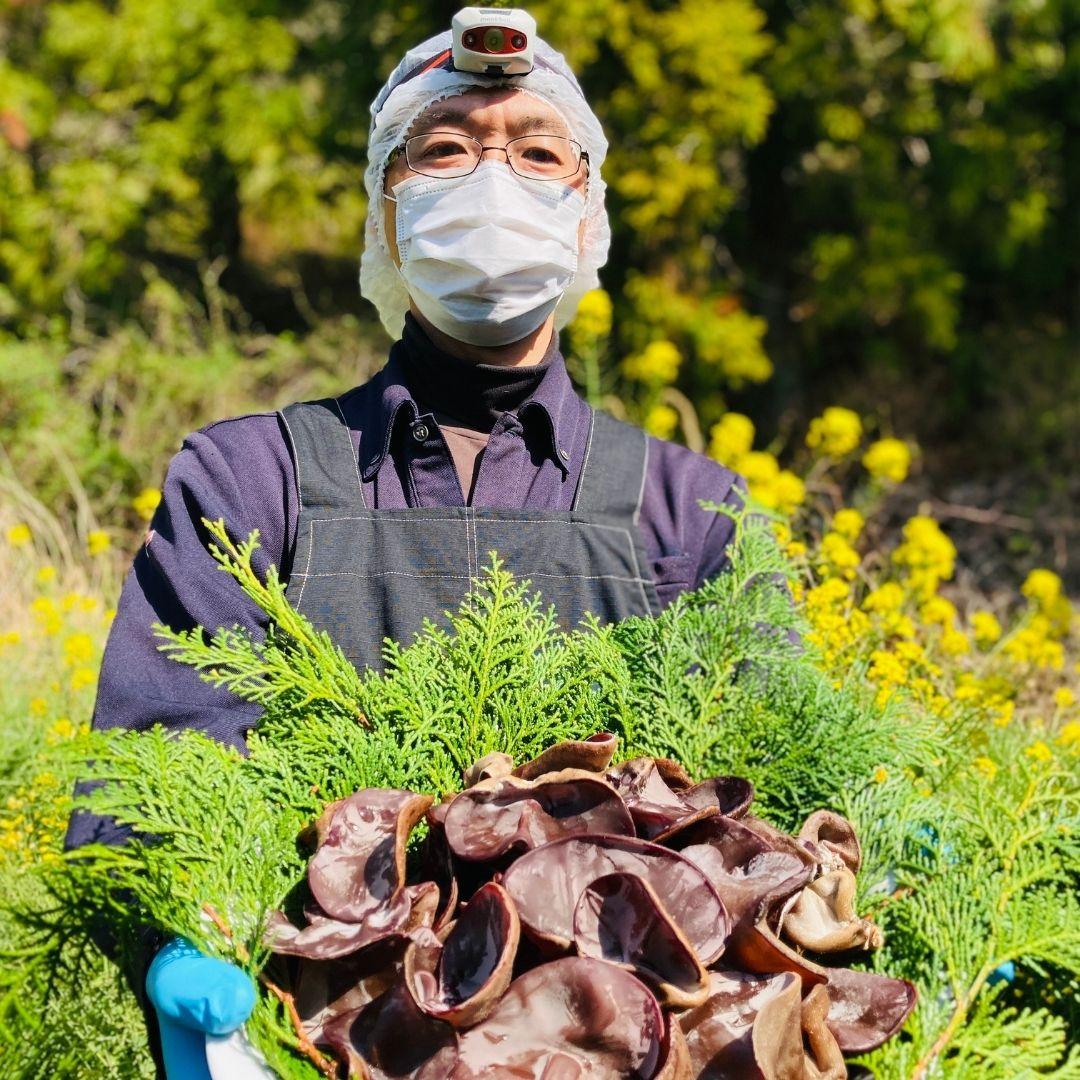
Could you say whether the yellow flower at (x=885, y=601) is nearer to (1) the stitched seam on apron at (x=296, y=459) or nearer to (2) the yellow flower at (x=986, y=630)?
(2) the yellow flower at (x=986, y=630)

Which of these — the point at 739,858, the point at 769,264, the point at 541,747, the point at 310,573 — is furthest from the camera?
the point at 769,264

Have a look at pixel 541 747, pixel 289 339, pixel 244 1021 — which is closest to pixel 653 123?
pixel 289 339

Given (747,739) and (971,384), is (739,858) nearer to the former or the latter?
(747,739)

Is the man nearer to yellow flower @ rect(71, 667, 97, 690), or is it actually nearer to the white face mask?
the white face mask

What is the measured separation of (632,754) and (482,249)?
1.03 m

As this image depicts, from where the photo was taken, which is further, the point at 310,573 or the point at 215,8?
the point at 215,8

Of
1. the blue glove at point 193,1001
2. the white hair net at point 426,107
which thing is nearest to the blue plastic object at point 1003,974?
the blue glove at point 193,1001

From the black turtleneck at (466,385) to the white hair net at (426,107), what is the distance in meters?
0.33

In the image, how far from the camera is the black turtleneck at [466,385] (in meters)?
2.08

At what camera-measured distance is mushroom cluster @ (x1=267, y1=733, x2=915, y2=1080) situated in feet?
3.29

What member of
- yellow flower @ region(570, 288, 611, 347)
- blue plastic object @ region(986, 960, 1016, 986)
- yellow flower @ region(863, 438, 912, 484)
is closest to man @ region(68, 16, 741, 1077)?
blue plastic object @ region(986, 960, 1016, 986)

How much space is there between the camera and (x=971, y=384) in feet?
26.3

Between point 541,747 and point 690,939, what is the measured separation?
0.36 m

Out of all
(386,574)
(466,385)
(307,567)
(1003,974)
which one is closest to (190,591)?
(307,567)
